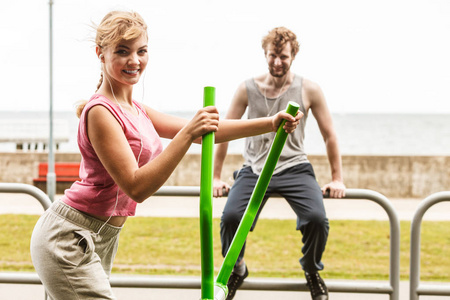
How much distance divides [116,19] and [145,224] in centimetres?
598

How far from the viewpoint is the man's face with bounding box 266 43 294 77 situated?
3.15 meters

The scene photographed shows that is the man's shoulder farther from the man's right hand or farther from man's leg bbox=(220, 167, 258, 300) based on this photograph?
the man's right hand

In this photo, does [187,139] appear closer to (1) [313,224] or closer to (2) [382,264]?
(1) [313,224]

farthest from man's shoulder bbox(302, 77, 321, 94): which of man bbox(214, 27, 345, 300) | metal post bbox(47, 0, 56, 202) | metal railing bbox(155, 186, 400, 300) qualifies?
metal post bbox(47, 0, 56, 202)

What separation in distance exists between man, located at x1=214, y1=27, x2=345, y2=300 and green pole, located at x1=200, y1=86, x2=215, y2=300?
1.47m

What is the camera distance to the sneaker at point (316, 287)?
2.98 metres

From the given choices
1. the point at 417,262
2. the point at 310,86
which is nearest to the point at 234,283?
the point at 417,262

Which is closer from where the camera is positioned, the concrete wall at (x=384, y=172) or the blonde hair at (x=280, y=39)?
the blonde hair at (x=280, y=39)

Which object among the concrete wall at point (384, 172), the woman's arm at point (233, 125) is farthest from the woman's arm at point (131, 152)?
the concrete wall at point (384, 172)

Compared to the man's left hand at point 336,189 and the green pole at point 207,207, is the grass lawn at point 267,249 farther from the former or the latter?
the green pole at point 207,207

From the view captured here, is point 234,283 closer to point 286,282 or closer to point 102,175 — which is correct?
point 286,282

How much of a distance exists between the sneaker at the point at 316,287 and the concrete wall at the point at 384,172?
781cm

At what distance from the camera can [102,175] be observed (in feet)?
5.82

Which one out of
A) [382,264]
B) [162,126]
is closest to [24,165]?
[382,264]
